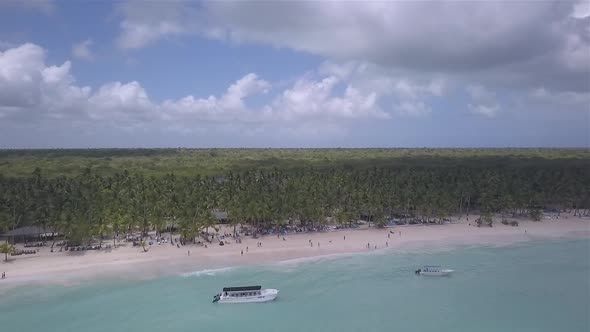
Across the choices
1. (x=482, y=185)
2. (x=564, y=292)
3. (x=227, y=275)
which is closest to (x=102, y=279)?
(x=227, y=275)

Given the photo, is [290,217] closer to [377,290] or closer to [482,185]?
[377,290]

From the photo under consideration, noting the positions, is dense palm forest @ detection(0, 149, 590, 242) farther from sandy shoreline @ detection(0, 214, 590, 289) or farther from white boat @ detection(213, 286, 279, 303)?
white boat @ detection(213, 286, 279, 303)

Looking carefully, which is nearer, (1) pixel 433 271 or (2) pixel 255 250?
(1) pixel 433 271

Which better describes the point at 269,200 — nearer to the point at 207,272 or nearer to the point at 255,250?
the point at 255,250

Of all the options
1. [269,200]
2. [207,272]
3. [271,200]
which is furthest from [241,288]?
[271,200]

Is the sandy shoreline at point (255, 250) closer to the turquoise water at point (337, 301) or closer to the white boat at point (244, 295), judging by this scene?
the turquoise water at point (337, 301)

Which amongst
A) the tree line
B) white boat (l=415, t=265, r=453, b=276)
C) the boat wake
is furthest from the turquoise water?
the tree line
